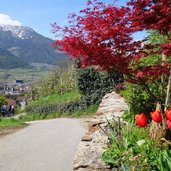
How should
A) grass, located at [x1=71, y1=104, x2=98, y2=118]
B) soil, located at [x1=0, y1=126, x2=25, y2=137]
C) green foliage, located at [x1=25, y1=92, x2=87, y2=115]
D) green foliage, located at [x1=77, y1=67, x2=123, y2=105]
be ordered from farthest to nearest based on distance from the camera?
green foliage, located at [x1=25, y1=92, x2=87, y2=115] → grass, located at [x1=71, y1=104, x2=98, y2=118] → green foliage, located at [x1=77, y1=67, x2=123, y2=105] → soil, located at [x1=0, y1=126, x2=25, y2=137]

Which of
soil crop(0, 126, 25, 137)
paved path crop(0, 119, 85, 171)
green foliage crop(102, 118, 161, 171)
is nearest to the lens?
green foliage crop(102, 118, 161, 171)

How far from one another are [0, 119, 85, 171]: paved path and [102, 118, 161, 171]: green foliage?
2041mm

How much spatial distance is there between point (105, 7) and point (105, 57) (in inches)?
36.9

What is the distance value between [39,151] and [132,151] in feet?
16.9

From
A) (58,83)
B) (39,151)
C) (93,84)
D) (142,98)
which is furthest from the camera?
(58,83)

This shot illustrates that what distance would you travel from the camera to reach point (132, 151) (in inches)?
259

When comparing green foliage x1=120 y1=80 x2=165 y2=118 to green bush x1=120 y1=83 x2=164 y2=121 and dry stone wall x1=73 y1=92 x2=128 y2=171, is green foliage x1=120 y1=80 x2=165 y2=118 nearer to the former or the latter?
green bush x1=120 y1=83 x2=164 y2=121

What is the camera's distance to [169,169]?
16.3ft

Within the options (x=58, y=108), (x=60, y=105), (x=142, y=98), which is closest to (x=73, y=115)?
(x=60, y=105)

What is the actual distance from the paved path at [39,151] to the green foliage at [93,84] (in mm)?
9857

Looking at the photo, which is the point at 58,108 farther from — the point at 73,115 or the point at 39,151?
the point at 39,151

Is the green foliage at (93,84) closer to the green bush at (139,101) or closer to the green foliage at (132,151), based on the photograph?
the green bush at (139,101)

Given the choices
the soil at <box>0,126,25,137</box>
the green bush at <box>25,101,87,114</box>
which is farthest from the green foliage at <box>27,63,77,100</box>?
the soil at <box>0,126,25,137</box>

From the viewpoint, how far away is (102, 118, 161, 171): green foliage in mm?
5729
